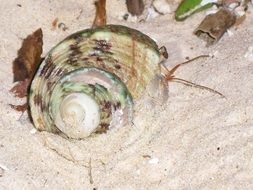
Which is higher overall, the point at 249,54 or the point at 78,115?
the point at 249,54

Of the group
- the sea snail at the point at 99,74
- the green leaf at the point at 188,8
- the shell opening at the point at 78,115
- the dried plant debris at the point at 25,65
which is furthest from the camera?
the green leaf at the point at 188,8

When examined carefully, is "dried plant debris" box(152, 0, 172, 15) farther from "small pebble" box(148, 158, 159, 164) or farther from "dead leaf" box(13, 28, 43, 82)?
"small pebble" box(148, 158, 159, 164)

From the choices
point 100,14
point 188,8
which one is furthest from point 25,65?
point 188,8

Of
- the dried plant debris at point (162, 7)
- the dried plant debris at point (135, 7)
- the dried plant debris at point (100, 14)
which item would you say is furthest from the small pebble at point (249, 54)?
the dried plant debris at point (100, 14)

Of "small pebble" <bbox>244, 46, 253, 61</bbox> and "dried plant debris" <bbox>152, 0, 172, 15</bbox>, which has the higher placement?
"dried plant debris" <bbox>152, 0, 172, 15</bbox>

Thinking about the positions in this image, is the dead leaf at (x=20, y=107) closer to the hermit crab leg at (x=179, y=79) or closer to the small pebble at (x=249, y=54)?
the hermit crab leg at (x=179, y=79)

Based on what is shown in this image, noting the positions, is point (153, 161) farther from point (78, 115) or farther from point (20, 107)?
point (20, 107)

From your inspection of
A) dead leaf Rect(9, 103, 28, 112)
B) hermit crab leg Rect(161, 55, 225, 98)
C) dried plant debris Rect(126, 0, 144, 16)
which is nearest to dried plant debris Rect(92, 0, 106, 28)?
dried plant debris Rect(126, 0, 144, 16)
